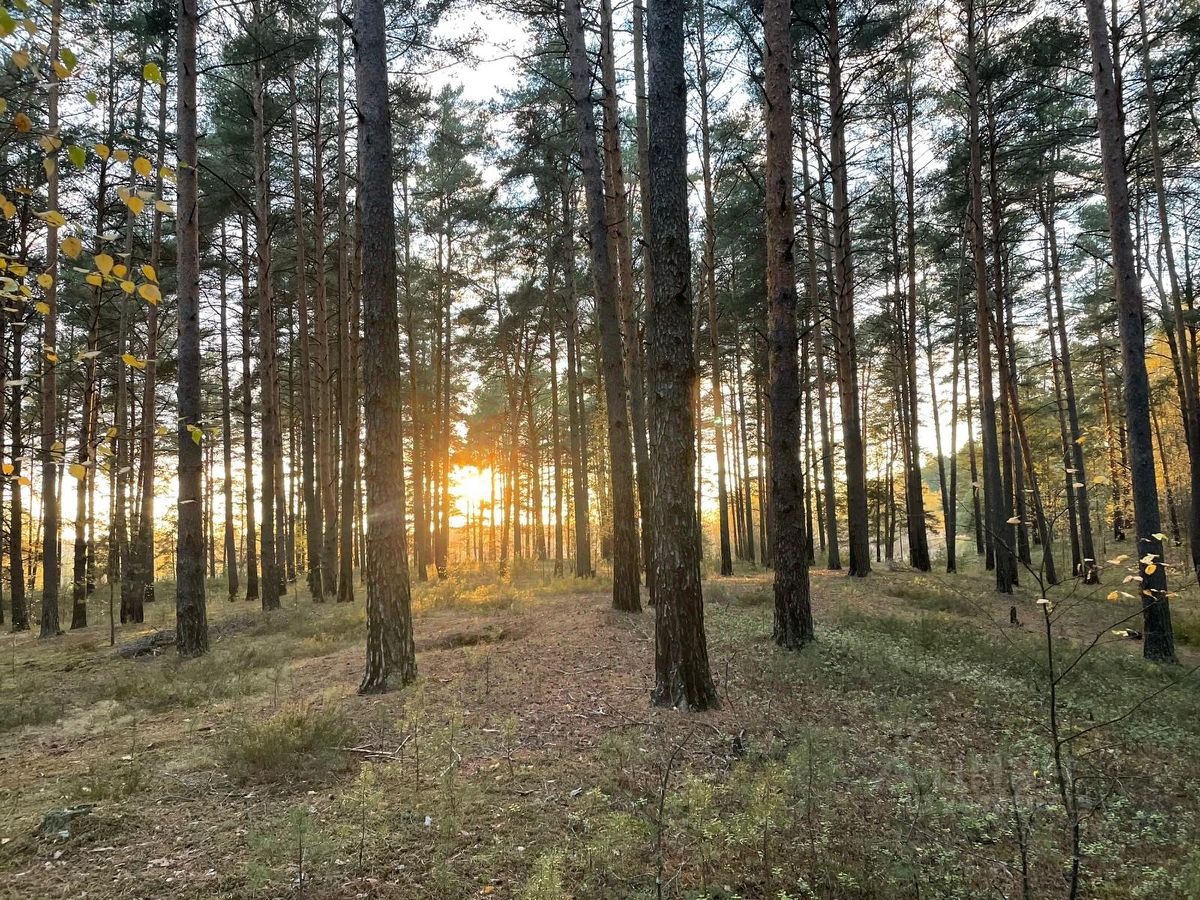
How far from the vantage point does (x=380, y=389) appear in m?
6.54

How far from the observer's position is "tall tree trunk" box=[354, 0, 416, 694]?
6488 millimetres

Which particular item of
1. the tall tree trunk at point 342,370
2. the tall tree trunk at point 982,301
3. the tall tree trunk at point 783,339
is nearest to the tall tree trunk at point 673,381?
the tall tree trunk at point 783,339

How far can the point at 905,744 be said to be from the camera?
5.28 m

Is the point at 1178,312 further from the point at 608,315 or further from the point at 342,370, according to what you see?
the point at 342,370

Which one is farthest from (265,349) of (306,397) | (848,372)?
(848,372)

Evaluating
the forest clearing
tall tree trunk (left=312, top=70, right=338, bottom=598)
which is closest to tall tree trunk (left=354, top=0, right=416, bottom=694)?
the forest clearing

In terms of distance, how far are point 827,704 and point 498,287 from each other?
19482 millimetres

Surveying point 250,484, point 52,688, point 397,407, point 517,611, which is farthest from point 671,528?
point 250,484

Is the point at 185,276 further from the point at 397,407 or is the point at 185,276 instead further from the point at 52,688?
the point at 52,688

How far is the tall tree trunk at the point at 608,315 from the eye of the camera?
1045 centimetres

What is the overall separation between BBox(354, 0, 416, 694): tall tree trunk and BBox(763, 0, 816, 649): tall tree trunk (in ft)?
15.4

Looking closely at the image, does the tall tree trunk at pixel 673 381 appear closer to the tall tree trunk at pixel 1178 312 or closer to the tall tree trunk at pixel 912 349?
the tall tree trunk at pixel 1178 312

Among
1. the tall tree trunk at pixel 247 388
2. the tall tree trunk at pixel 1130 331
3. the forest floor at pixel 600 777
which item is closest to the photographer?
the forest floor at pixel 600 777

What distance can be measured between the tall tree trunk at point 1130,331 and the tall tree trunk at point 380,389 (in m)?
9.74
